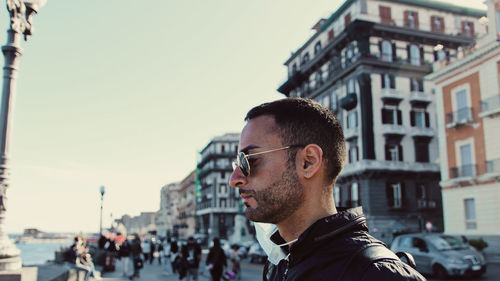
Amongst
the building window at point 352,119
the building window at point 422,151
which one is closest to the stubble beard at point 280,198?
the building window at point 352,119

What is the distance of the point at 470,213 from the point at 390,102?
12.9 meters

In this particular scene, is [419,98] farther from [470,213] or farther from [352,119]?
[470,213]

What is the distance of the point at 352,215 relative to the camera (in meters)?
1.45

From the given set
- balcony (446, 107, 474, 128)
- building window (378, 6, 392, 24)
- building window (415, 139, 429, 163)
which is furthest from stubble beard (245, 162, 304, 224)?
building window (378, 6, 392, 24)

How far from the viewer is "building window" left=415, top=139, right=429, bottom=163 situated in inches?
1410

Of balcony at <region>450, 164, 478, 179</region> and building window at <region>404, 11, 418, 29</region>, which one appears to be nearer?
balcony at <region>450, 164, 478, 179</region>

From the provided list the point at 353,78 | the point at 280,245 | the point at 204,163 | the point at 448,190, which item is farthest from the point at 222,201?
the point at 280,245

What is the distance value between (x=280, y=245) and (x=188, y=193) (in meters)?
99.1

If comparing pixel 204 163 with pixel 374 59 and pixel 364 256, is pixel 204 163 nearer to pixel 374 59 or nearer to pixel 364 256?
pixel 374 59

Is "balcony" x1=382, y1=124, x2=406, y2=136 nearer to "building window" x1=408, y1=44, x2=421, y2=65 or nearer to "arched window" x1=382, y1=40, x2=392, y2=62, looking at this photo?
"arched window" x1=382, y1=40, x2=392, y2=62

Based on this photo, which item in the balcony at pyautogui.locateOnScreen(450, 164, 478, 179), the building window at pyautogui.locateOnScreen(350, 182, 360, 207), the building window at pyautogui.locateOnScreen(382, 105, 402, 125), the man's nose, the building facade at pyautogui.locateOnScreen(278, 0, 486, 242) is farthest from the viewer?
the building window at pyautogui.locateOnScreen(382, 105, 402, 125)

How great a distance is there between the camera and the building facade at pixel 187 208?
92375mm

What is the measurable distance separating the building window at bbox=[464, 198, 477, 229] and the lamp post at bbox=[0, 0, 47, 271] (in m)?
23.9

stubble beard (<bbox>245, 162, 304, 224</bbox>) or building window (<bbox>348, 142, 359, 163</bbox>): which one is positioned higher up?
building window (<bbox>348, 142, 359, 163</bbox>)
